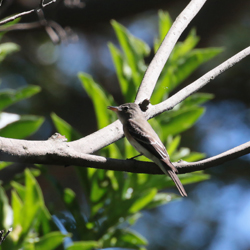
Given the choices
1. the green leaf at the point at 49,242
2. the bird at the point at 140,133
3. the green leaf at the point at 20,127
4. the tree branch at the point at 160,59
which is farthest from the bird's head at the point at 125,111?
the green leaf at the point at 49,242

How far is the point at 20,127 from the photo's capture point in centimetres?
248

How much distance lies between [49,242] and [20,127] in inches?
30.5

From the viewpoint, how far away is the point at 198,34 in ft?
17.0

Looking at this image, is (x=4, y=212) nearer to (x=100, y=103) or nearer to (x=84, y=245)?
(x=84, y=245)

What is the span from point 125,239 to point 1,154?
1342 millimetres

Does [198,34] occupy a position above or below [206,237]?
above

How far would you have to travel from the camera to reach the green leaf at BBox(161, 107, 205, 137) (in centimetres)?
265

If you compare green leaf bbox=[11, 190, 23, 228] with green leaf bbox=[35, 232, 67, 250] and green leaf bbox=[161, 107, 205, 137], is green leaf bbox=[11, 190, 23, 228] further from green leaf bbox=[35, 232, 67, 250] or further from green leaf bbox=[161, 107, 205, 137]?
green leaf bbox=[161, 107, 205, 137]

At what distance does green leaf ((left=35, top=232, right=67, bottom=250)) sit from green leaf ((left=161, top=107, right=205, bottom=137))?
107 cm

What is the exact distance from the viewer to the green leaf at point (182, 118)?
2.65 meters

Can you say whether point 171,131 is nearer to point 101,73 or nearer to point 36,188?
point 36,188

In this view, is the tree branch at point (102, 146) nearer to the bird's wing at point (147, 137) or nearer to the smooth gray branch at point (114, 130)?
the smooth gray branch at point (114, 130)

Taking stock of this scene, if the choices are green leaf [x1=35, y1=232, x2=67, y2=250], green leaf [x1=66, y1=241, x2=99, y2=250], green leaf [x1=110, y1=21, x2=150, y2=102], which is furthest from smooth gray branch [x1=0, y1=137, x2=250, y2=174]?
green leaf [x1=110, y1=21, x2=150, y2=102]

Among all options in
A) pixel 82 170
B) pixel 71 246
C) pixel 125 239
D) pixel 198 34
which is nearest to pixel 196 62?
pixel 82 170
